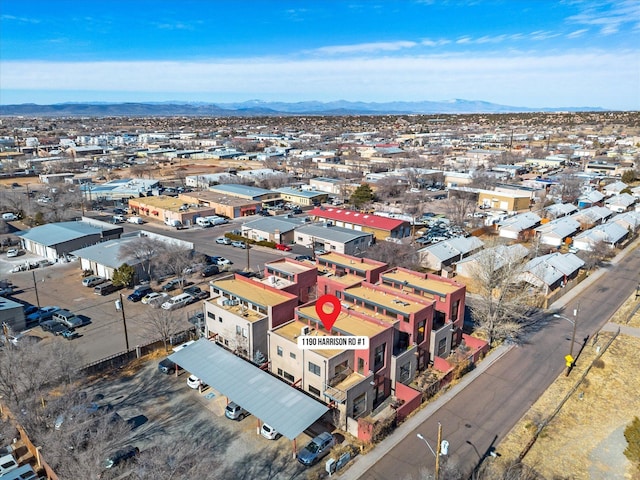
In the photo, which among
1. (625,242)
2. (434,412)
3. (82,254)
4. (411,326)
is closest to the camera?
(434,412)

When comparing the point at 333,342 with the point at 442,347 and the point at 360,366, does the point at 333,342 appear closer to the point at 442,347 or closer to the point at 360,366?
the point at 360,366

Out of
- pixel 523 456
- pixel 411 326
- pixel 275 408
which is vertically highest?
pixel 411 326

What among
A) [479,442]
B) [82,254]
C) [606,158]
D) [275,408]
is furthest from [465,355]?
[606,158]

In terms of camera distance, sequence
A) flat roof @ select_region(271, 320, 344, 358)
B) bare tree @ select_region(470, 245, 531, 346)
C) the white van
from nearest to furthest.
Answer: flat roof @ select_region(271, 320, 344, 358), bare tree @ select_region(470, 245, 531, 346), the white van

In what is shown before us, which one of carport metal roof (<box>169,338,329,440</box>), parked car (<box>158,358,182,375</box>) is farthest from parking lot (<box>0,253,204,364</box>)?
carport metal roof (<box>169,338,329,440</box>)

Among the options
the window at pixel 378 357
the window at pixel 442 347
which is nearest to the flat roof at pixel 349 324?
the window at pixel 378 357

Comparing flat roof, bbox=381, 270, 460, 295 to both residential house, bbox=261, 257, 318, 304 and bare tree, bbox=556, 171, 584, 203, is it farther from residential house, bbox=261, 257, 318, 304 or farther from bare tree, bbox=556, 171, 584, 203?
bare tree, bbox=556, 171, 584, 203

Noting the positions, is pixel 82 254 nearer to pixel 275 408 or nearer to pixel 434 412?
pixel 275 408
